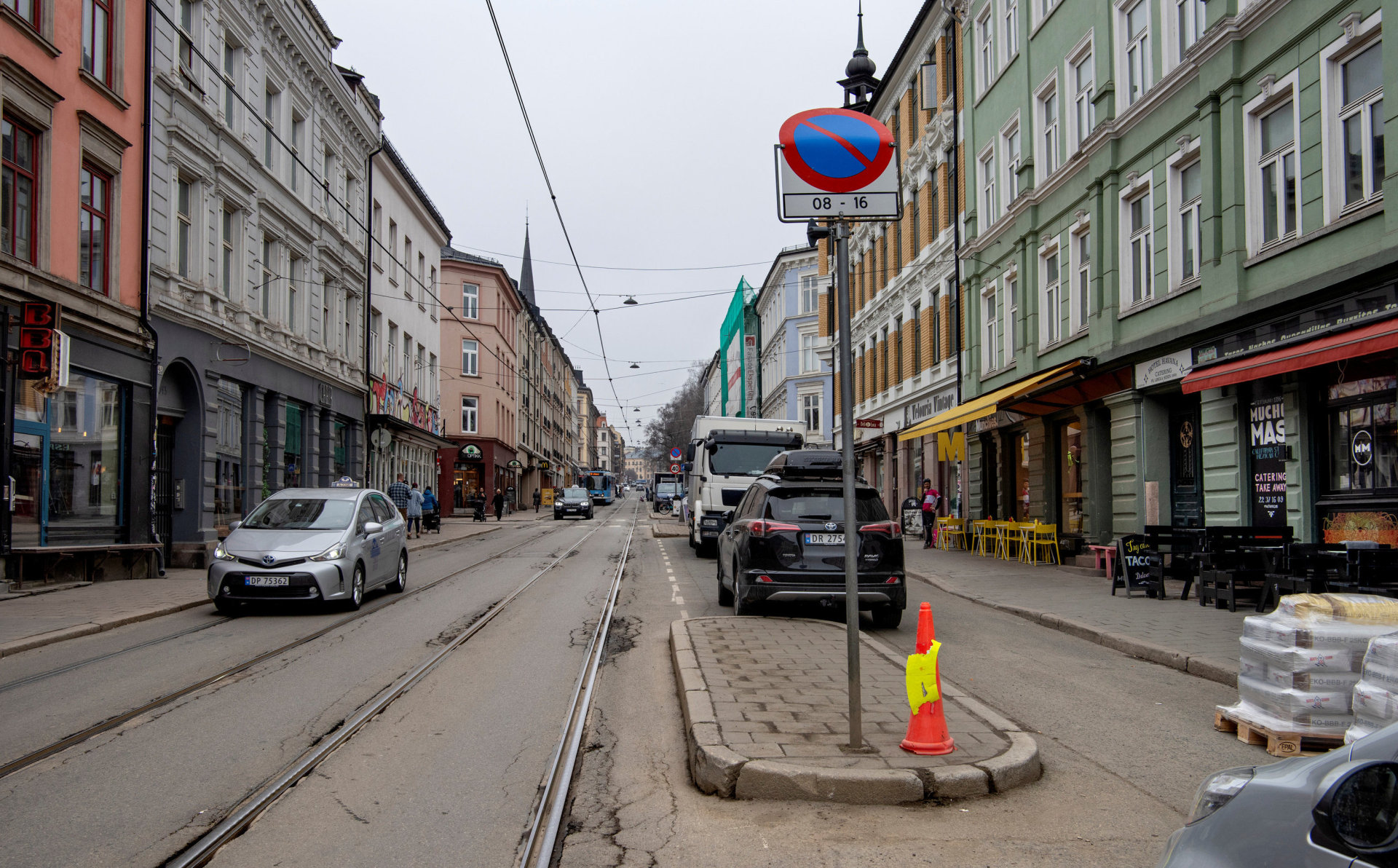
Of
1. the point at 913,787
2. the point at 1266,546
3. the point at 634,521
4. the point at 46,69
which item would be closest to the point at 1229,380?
the point at 1266,546

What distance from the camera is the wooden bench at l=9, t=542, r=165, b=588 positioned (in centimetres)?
1425

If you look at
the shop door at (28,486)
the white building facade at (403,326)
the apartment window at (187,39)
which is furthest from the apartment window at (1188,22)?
the white building facade at (403,326)

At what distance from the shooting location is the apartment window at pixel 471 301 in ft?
188

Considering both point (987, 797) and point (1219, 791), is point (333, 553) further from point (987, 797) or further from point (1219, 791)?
point (1219, 791)

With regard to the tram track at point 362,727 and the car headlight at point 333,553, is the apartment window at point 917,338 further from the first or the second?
the tram track at point 362,727

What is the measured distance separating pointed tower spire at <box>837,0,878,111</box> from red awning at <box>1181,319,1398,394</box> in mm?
24505

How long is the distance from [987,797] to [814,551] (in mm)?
5628

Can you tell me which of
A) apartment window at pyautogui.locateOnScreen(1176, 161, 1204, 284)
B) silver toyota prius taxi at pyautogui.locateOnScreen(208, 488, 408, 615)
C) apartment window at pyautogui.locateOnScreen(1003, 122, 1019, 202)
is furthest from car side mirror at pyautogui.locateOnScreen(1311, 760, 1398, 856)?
apartment window at pyautogui.locateOnScreen(1003, 122, 1019, 202)

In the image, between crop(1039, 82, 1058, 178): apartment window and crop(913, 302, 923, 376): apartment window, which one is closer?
crop(1039, 82, 1058, 178): apartment window

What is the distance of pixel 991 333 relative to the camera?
2525cm

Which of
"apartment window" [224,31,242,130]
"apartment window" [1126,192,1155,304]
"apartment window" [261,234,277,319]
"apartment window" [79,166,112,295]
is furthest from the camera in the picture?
"apartment window" [261,234,277,319]

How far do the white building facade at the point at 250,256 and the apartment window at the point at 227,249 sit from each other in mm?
41

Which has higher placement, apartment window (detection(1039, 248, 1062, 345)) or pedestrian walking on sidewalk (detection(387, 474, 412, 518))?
apartment window (detection(1039, 248, 1062, 345))

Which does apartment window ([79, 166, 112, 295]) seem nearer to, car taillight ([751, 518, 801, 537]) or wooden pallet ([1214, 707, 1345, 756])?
car taillight ([751, 518, 801, 537])
